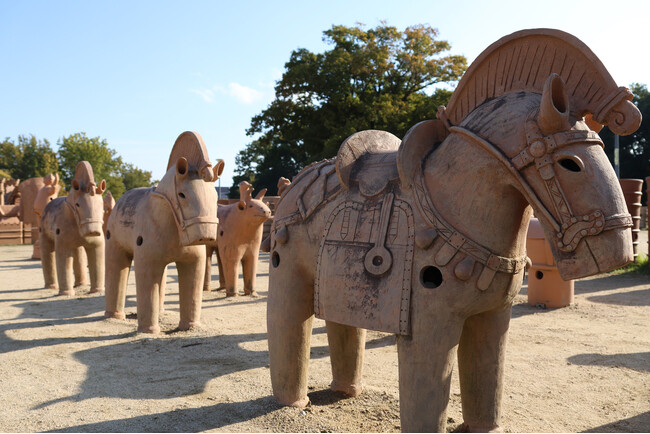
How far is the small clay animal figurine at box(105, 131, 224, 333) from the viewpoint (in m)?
6.00

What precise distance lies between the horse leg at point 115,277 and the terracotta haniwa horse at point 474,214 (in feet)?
14.8

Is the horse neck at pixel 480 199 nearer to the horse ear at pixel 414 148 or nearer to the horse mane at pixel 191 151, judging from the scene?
the horse ear at pixel 414 148

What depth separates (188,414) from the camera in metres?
4.03

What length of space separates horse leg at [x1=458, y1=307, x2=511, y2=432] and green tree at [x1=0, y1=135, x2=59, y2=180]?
4365 centimetres

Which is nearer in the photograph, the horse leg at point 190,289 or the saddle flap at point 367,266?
the saddle flap at point 367,266

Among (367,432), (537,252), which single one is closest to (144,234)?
(367,432)

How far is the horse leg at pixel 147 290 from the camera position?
639 centimetres

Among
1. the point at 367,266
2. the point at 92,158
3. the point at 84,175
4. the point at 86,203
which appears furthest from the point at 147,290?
the point at 92,158

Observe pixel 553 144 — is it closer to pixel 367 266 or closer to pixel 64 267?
pixel 367 266

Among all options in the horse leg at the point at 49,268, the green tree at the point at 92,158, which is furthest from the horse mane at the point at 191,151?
the green tree at the point at 92,158

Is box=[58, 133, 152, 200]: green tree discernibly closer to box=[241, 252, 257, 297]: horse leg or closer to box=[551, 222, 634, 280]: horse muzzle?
box=[241, 252, 257, 297]: horse leg

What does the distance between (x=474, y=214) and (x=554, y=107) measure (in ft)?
2.19

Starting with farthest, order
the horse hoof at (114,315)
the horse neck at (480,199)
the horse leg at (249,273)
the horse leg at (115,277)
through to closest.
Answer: the horse leg at (249,273)
the horse hoof at (114,315)
the horse leg at (115,277)
the horse neck at (480,199)

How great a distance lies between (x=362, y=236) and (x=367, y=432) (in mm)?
1445
